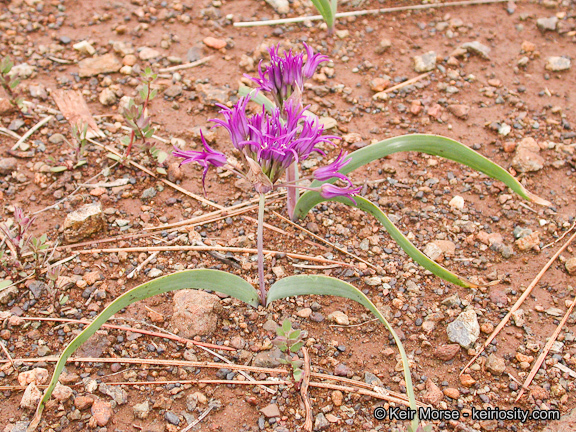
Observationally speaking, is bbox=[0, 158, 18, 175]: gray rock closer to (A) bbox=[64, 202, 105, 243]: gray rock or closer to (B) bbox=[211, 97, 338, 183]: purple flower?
(A) bbox=[64, 202, 105, 243]: gray rock

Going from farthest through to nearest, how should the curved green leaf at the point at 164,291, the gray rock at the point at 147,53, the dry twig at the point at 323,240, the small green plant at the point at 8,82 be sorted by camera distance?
the gray rock at the point at 147,53 < the small green plant at the point at 8,82 < the dry twig at the point at 323,240 < the curved green leaf at the point at 164,291

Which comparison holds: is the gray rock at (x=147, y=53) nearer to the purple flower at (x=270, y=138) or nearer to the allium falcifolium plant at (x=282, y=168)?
the allium falcifolium plant at (x=282, y=168)

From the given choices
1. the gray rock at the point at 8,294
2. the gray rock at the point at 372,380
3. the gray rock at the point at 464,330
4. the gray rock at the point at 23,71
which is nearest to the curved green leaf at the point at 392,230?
the gray rock at the point at 464,330

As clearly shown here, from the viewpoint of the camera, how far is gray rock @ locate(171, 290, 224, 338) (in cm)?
247

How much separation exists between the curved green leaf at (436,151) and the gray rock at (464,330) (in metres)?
0.66

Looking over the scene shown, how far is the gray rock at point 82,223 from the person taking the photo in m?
2.84

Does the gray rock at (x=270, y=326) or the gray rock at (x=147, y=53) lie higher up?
the gray rock at (x=147, y=53)

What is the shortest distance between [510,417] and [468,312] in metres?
0.51

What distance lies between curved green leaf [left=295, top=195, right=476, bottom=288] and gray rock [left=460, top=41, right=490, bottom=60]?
6.72 feet

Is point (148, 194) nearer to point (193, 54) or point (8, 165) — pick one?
point (8, 165)

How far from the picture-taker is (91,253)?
9.30 ft

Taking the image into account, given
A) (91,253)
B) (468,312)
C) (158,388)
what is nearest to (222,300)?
(158,388)

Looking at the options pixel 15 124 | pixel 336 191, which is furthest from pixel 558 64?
pixel 15 124

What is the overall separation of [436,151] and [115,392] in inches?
73.7
